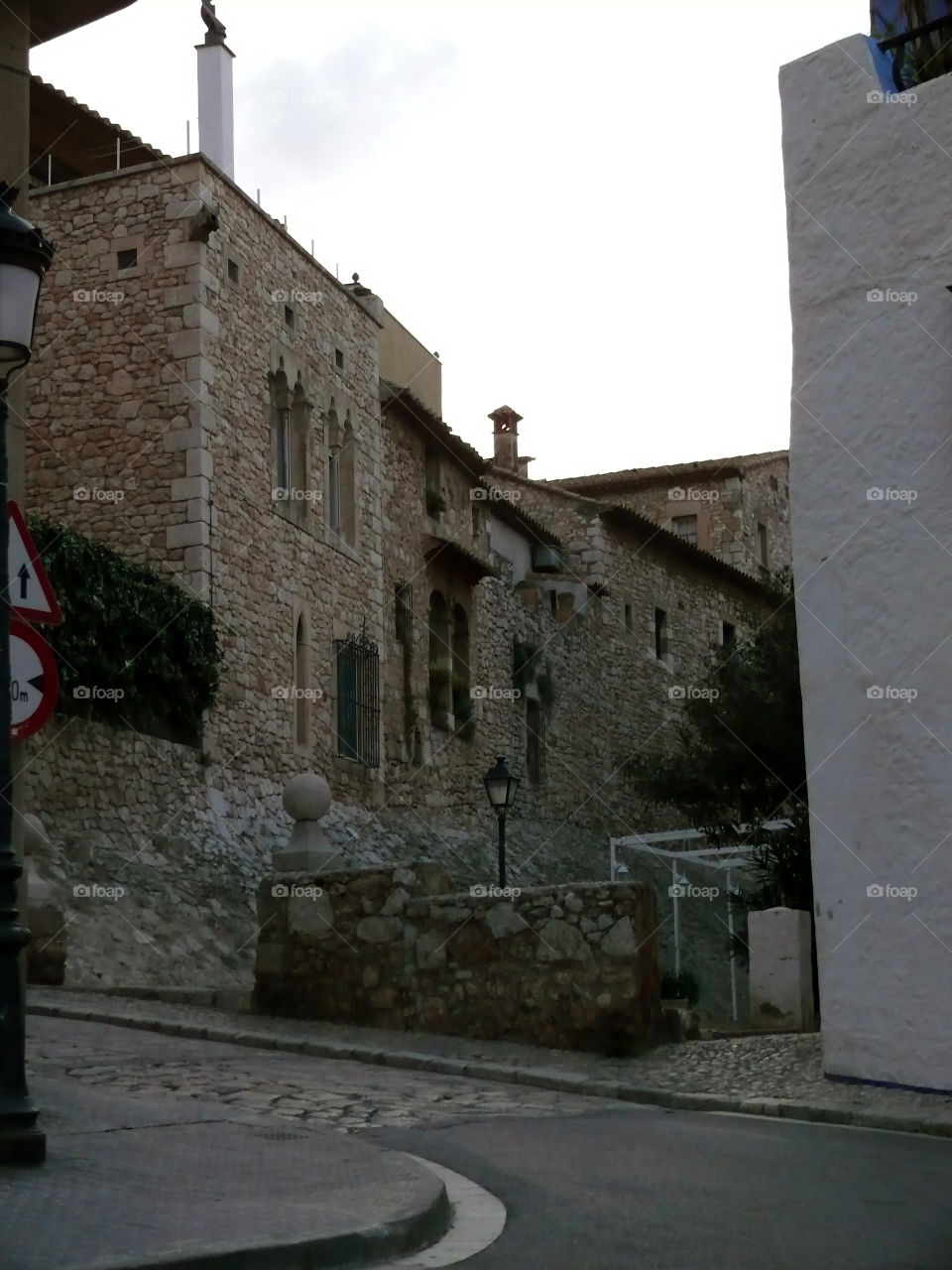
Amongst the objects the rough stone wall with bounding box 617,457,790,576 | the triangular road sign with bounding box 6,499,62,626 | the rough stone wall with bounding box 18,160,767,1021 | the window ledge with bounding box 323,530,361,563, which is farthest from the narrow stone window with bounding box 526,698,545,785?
the triangular road sign with bounding box 6,499,62,626

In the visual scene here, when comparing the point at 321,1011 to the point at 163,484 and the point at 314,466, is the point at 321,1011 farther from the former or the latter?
the point at 314,466

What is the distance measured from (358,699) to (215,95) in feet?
28.2

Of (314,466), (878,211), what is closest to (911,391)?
(878,211)

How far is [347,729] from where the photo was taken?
2442cm

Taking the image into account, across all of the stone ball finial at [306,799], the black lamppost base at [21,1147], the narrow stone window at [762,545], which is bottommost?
the black lamppost base at [21,1147]

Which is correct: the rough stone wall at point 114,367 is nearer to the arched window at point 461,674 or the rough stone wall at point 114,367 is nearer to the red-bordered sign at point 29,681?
the arched window at point 461,674

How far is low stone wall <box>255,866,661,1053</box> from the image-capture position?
12.1 metres

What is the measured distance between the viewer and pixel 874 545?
11953 mm

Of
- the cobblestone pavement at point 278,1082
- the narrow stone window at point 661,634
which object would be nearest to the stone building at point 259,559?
the cobblestone pavement at point 278,1082

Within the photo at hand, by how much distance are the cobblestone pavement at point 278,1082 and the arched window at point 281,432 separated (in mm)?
12377

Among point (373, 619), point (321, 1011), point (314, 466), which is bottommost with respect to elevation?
point (321, 1011)

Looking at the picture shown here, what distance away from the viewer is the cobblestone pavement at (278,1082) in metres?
9.17

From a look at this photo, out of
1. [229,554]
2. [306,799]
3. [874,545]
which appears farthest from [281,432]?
[874,545]

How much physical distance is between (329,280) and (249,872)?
9788 millimetres
